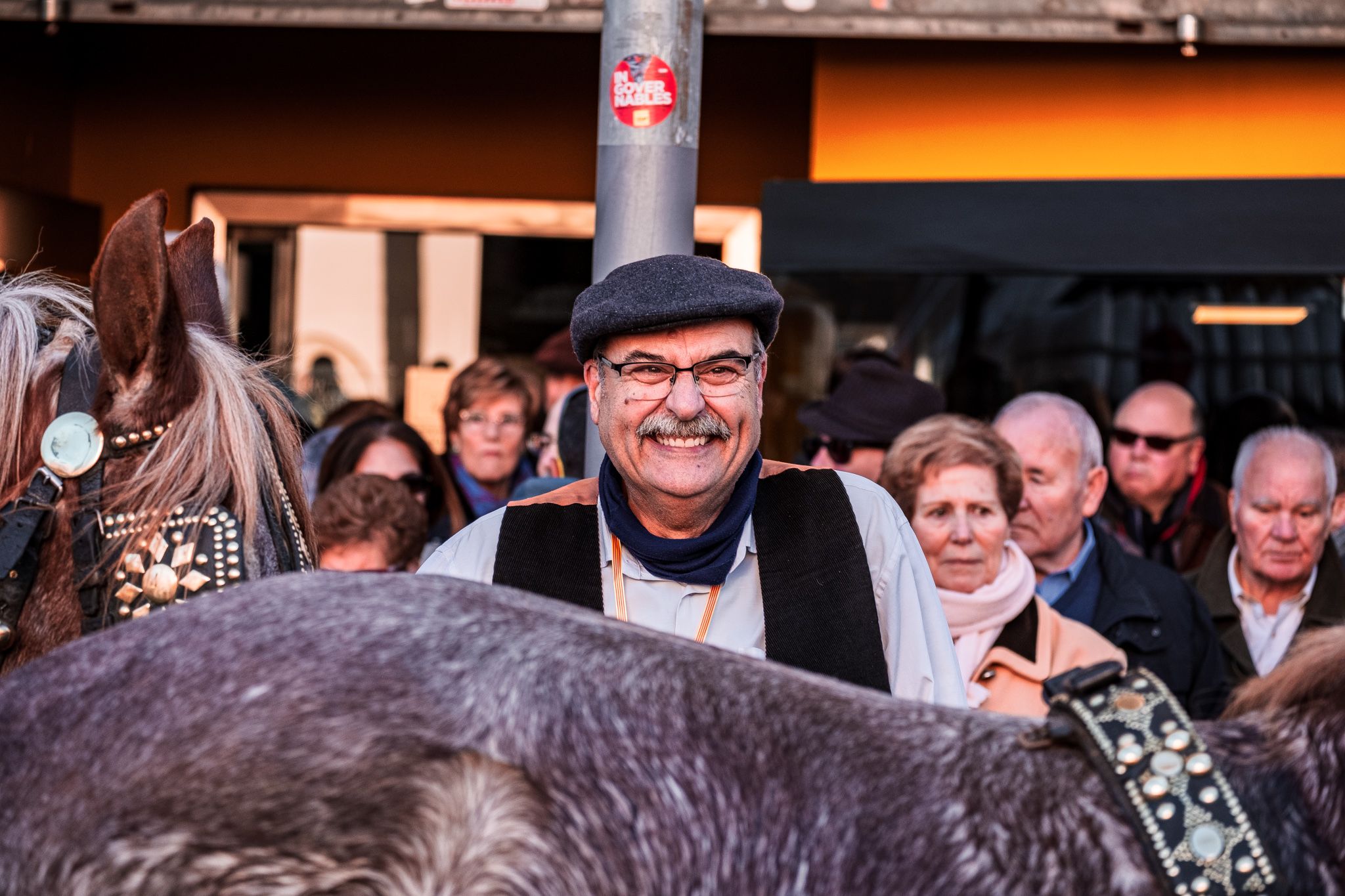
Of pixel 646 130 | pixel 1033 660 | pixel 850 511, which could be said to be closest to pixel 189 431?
pixel 850 511

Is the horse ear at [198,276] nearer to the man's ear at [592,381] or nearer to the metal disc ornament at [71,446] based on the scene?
the metal disc ornament at [71,446]

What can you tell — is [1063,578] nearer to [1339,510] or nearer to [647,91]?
[1339,510]

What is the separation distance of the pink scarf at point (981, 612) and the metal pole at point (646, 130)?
138cm

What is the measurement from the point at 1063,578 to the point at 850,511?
2.55 meters

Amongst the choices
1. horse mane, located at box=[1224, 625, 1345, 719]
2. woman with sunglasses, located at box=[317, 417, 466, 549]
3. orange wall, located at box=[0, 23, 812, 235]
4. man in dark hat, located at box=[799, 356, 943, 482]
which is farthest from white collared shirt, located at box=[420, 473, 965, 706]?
orange wall, located at box=[0, 23, 812, 235]

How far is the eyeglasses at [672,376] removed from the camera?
238cm

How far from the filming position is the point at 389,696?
1220 mm

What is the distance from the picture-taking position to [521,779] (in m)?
1.18

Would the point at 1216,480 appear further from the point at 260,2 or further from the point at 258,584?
the point at 258,584

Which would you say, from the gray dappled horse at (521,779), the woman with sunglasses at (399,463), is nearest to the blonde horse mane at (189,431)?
the gray dappled horse at (521,779)

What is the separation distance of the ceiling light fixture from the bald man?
35cm

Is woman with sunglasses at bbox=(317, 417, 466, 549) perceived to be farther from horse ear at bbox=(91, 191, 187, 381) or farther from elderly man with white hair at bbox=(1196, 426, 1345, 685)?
Result: horse ear at bbox=(91, 191, 187, 381)

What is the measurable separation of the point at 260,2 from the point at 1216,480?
4.55 meters

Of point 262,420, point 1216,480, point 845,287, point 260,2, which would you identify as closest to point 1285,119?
point 1216,480
